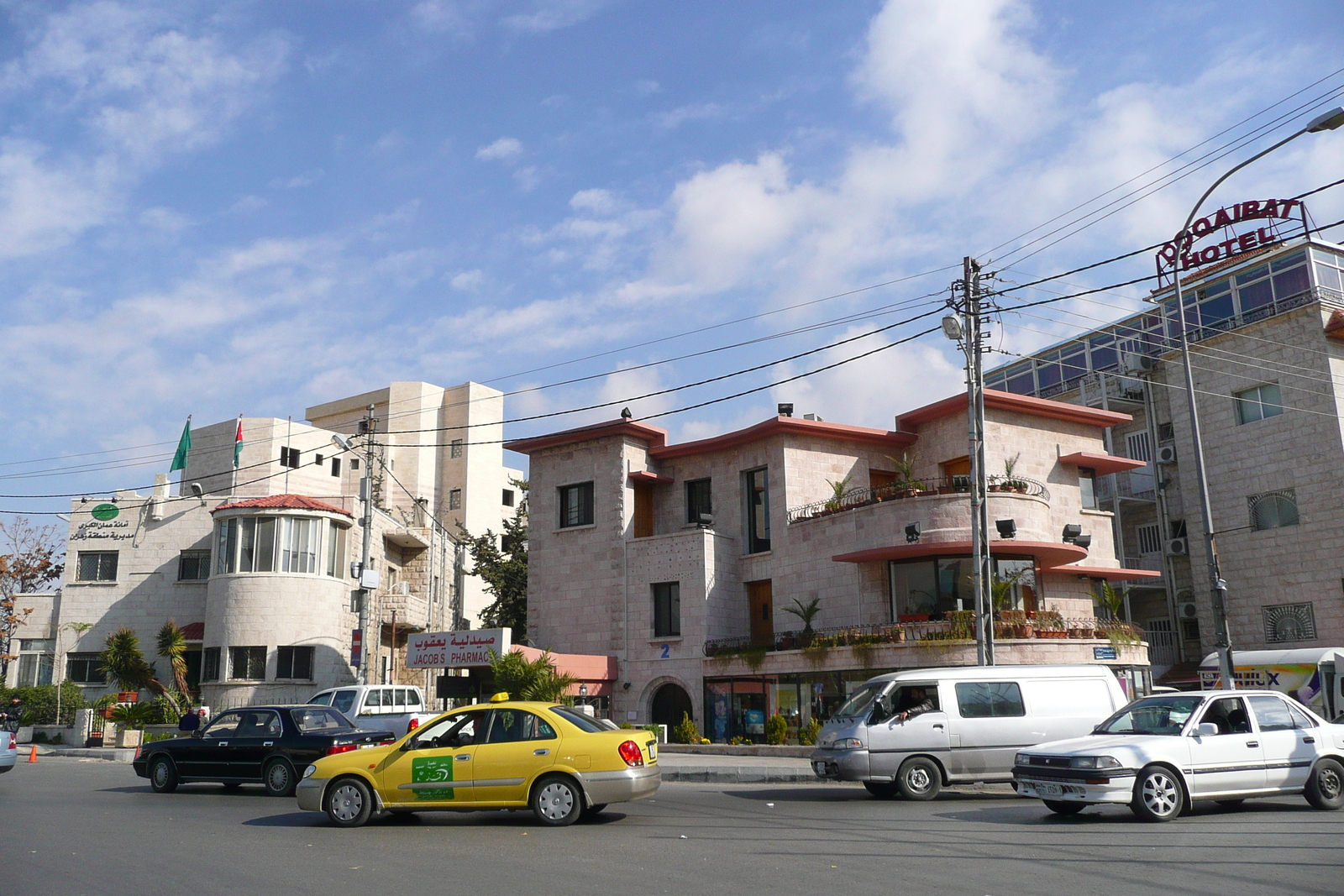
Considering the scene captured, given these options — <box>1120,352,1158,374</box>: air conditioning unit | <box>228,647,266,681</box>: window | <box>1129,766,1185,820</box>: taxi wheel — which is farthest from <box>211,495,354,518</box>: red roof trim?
<box>1120,352,1158,374</box>: air conditioning unit

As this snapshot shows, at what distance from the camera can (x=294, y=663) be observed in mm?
33469

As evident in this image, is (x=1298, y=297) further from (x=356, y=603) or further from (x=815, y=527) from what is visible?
(x=356, y=603)

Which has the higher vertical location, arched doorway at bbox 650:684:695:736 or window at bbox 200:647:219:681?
window at bbox 200:647:219:681

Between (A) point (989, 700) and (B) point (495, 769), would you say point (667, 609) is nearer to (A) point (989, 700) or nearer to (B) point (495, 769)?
(A) point (989, 700)

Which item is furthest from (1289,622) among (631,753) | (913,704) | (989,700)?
(631,753)

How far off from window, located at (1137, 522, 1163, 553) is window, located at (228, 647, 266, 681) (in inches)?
1263

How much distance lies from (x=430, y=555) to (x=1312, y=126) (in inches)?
1481

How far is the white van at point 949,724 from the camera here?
14.9 meters

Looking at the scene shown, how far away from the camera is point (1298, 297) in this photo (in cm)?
3262

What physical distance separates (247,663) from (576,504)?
12.1 m

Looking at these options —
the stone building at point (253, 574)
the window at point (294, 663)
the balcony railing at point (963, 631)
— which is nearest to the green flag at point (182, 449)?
the stone building at point (253, 574)

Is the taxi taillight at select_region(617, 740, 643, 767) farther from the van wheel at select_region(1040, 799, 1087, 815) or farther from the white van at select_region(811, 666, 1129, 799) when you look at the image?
the van wheel at select_region(1040, 799, 1087, 815)

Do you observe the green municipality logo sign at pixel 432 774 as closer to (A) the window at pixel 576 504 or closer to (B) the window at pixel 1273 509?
(A) the window at pixel 576 504

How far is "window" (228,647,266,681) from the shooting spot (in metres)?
33.1
